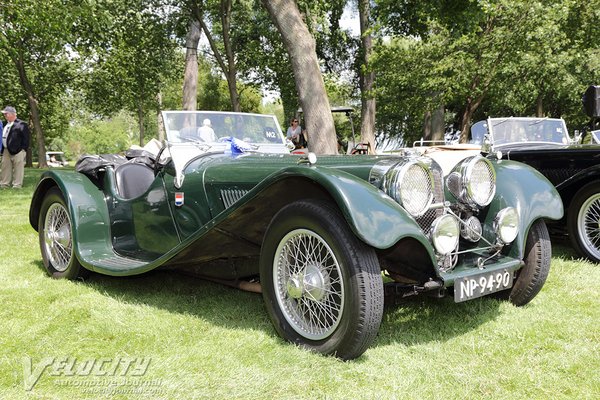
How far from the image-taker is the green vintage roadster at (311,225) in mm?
2635

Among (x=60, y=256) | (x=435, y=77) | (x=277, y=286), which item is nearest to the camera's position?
(x=277, y=286)

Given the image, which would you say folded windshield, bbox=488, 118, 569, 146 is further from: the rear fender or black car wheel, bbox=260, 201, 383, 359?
the rear fender

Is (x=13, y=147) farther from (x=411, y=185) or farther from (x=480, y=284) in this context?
(x=480, y=284)

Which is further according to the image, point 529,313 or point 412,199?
point 529,313

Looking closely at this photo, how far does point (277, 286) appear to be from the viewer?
302 centimetres

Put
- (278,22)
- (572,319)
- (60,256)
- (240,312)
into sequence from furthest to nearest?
1. (278,22)
2. (60,256)
3. (240,312)
4. (572,319)

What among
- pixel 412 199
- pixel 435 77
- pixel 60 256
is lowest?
pixel 60 256

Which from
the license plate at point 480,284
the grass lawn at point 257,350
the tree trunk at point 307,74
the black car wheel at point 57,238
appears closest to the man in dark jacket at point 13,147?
the tree trunk at point 307,74

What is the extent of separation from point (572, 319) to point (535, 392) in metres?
1.18

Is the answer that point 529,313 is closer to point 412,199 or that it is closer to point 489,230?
point 489,230

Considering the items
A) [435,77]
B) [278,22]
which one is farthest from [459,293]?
[435,77]

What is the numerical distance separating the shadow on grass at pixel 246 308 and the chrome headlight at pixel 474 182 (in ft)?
2.55

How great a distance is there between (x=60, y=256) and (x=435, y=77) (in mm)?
12556

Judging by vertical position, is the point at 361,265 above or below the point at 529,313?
above
